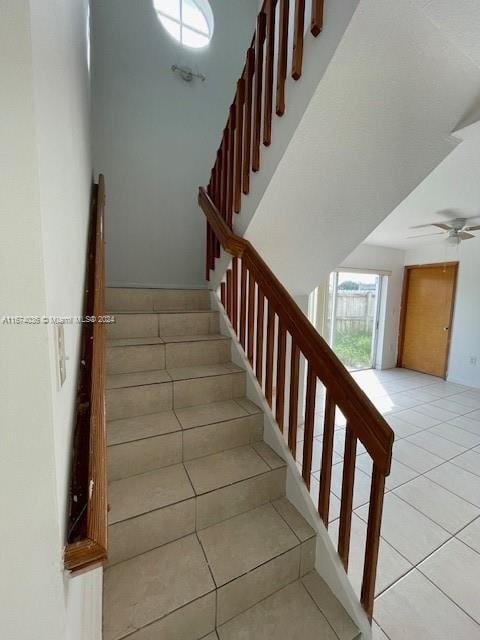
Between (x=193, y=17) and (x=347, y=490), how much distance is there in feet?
14.0

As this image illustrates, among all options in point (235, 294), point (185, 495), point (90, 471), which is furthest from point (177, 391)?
point (90, 471)

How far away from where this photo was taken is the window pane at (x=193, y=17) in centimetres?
282

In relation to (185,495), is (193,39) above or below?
above

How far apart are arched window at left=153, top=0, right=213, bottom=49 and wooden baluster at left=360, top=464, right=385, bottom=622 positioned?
3930 millimetres

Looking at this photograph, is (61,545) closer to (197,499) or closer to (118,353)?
(197,499)

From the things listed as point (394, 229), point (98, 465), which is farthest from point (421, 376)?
point (98, 465)

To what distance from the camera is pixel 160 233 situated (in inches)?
115

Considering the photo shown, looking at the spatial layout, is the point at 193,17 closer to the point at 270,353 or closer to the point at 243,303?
the point at 243,303

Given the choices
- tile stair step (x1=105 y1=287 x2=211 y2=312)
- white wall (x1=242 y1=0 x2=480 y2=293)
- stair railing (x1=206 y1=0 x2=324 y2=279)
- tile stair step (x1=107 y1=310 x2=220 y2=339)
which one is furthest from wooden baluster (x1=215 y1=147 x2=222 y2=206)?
tile stair step (x1=107 y1=310 x2=220 y2=339)

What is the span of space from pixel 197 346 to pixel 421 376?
5.04m

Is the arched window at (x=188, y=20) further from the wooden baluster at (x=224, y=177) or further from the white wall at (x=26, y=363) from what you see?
the white wall at (x=26, y=363)

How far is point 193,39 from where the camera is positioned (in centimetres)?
285

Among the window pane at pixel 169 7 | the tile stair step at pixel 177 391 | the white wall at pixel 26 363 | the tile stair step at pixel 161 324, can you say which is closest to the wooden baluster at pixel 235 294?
the tile stair step at pixel 161 324

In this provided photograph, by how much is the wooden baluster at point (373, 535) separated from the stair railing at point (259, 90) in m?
1.62
